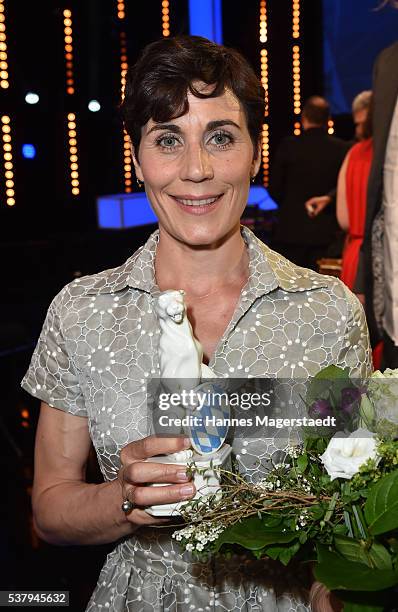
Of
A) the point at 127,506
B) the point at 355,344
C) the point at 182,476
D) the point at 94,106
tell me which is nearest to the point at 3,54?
the point at 94,106

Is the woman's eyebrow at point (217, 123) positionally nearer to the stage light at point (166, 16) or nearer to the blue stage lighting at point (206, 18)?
the stage light at point (166, 16)

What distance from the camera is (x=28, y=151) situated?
6402 mm

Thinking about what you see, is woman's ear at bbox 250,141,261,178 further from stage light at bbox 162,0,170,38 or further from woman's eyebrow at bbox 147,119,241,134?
stage light at bbox 162,0,170,38

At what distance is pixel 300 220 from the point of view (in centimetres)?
589

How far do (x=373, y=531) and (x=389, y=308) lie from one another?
1.28 meters

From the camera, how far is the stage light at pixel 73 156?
675cm

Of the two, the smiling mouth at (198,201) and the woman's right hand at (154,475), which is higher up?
the smiling mouth at (198,201)

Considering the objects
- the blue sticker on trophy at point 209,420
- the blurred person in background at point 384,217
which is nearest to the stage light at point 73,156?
the blurred person in background at point 384,217

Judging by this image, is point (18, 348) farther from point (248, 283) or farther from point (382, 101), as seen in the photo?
point (248, 283)

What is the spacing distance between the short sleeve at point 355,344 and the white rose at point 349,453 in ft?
1.60

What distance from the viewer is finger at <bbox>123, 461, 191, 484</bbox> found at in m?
1.17

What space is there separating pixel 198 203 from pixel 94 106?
18.4ft

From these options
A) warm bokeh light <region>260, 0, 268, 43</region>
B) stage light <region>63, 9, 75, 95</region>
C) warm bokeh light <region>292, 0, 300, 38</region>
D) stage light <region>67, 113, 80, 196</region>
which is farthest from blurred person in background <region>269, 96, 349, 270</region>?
warm bokeh light <region>292, 0, 300, 38</region>

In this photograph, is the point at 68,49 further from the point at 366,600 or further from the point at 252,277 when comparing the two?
the point at 366,600
